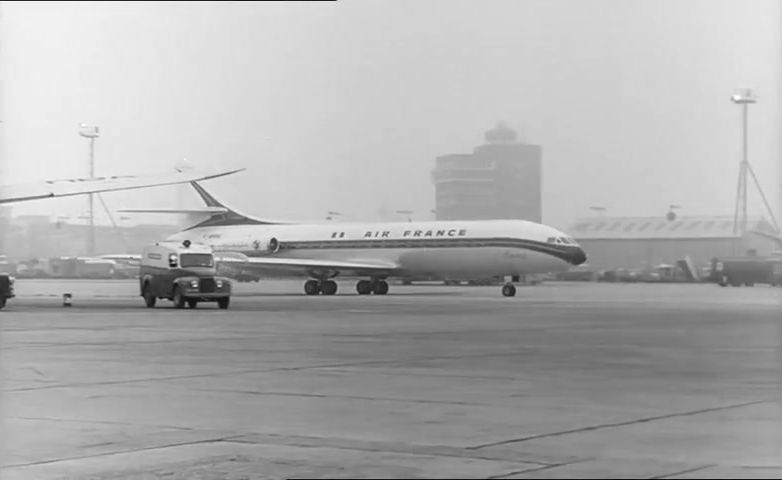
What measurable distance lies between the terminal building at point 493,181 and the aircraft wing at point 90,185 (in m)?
1.66

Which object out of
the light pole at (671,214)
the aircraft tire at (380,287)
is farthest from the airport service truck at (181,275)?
the light pole at (671,214)

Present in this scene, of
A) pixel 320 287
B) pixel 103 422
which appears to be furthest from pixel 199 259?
pixel 103 422

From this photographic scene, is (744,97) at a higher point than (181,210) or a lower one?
higher

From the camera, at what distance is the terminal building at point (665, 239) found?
427 cm

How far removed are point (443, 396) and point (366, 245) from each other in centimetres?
758

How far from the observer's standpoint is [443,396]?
6.16 meters

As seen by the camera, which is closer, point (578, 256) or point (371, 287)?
point (578, 256)

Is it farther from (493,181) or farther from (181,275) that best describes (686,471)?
(181,275)

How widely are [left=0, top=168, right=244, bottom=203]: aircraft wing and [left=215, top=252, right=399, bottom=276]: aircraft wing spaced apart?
3.62 meters

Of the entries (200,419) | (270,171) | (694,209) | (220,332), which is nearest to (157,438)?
(200,419)

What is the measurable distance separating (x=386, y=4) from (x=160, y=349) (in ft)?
14.5

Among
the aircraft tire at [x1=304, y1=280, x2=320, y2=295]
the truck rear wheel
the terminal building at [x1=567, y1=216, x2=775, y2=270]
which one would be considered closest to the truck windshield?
the aircraft tire at [x1=304, y1=280, x2=320, y2=295]

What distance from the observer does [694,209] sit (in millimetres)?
4219

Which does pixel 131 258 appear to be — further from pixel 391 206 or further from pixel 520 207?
pixel 520 207
